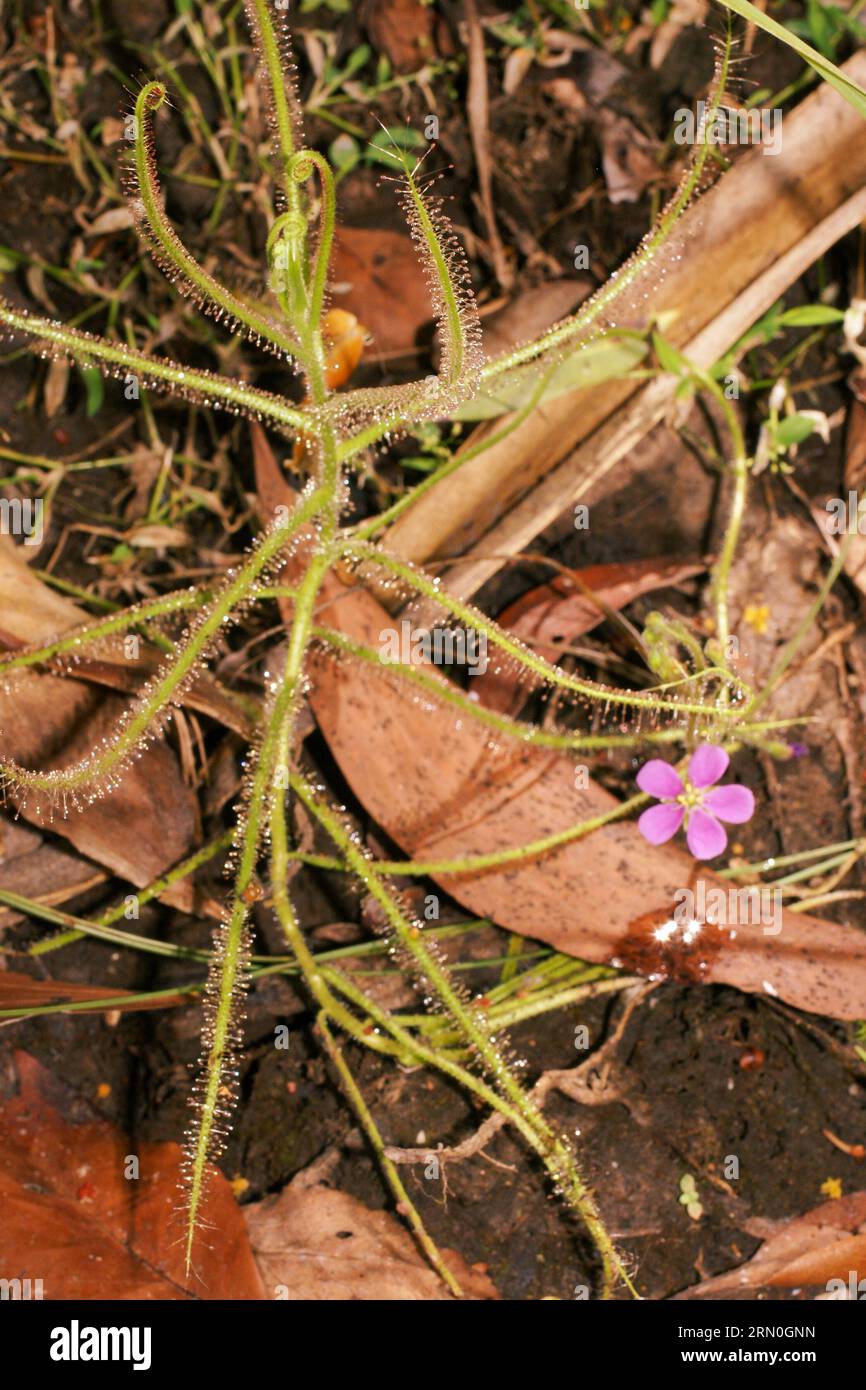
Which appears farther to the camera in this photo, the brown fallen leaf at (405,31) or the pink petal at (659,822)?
the brown fallen leaf at (405,31)

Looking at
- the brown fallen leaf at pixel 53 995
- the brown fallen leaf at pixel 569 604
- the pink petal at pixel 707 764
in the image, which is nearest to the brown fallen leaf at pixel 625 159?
the brown fallen leaf at pixel 569 604

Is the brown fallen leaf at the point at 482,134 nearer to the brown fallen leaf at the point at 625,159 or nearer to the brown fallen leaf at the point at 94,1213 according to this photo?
the brown fallen leaf at the point at 625,159

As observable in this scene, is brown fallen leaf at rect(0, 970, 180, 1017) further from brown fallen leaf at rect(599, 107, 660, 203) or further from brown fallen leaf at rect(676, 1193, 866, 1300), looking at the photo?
brown fallen leaf at rect(599, 107, 660, 203)

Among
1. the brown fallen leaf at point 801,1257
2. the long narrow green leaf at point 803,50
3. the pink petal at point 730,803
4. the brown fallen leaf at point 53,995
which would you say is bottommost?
the brown fallen leaf at point 801,1257

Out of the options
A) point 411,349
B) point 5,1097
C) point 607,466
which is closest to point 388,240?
point 411,349

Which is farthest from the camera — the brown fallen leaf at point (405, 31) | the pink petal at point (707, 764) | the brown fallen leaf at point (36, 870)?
the brown fallen leaf at point (405, 31)

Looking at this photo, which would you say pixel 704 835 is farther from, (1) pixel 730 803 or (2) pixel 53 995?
(2) pixel 53 995
